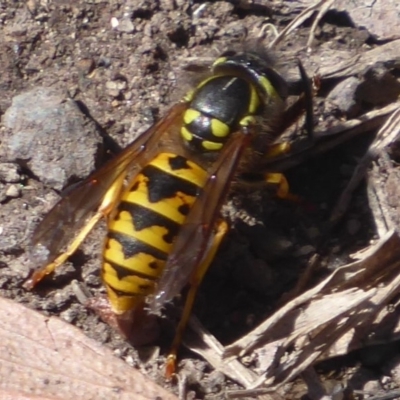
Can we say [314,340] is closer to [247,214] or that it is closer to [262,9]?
[247,214]

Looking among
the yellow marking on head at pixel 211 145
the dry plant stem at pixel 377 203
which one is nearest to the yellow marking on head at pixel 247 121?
the yellow marking on head at pixel 211 145

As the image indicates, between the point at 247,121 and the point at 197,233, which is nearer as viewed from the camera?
the point at 197,233

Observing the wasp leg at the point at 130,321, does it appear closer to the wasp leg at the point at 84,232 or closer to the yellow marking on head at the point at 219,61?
the wasp leg at the point at 84,232

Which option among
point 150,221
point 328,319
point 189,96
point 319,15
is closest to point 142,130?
point 189,96

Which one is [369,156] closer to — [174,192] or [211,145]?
[211,145]

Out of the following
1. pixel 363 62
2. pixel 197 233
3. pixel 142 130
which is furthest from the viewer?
pixel 363 62

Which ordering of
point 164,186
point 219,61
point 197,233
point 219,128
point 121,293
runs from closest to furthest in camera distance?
point 197,233 < point 121,293 < point 164,186 < point 219,128 < point 219,61

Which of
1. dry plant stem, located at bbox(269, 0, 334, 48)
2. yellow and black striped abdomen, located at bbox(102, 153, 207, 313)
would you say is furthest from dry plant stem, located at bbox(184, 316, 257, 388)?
dry plant stem, located at bbox(269, 0, 334, 48)
